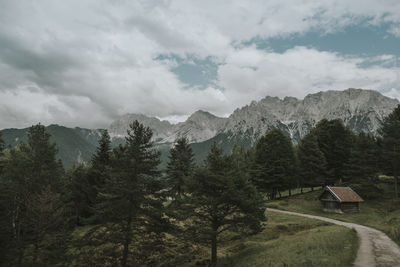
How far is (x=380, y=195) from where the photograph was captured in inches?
1742

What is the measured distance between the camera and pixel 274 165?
49.3m

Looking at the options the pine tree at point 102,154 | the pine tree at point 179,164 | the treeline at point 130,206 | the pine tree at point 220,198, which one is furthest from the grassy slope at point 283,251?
the pine tree at point 179,164

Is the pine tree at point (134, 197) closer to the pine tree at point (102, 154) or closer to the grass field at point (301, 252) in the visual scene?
the grass field at point (301, 252)

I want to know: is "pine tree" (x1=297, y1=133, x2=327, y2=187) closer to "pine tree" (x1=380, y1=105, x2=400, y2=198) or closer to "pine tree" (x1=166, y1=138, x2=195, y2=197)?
"pine tree" (x1=380, y1=105, x2=400, y2=198)

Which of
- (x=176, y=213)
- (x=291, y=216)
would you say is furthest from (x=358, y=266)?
(x=291, y=216)

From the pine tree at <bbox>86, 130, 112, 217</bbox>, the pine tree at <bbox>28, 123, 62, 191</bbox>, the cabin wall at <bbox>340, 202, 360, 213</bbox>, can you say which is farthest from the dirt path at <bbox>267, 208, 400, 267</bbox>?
the pine tree at <bbox>28, 123, 62, 191</bbox>

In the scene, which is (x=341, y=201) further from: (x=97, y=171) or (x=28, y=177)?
(x=28, y=177)

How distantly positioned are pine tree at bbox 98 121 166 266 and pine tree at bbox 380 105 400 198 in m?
40.1

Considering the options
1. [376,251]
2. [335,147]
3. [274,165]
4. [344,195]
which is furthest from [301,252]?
[335,147]

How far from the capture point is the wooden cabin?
40.5 m

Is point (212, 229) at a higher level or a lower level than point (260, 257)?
higher

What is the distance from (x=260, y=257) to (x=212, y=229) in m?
4.39

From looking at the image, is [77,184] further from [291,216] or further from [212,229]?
[291,216]

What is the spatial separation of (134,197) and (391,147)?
43.9m
